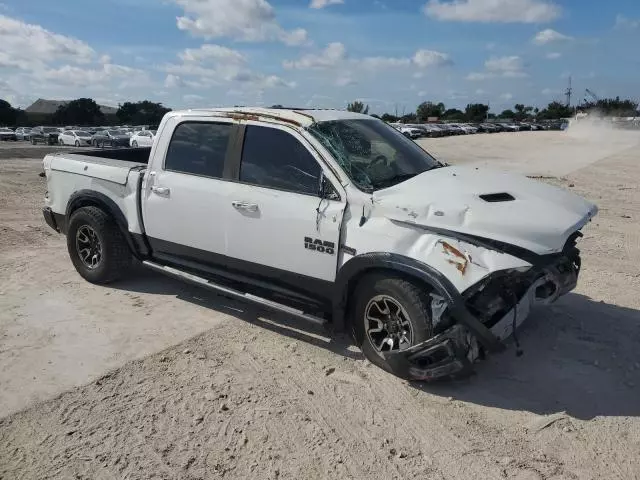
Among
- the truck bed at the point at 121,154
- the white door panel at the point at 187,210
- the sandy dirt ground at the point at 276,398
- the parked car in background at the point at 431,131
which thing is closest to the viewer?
the sandy dirt ground at the point at 276,398

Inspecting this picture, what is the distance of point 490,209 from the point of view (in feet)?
12.1

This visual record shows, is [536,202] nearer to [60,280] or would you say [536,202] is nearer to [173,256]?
[173,256]

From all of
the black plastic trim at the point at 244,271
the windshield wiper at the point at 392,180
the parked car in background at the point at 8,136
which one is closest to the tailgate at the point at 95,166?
the black plastic trim at the point at 244,271

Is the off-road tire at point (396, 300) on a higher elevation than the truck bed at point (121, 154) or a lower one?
lower

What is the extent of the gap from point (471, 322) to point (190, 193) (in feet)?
9.02

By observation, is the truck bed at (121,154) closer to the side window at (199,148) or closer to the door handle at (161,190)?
the door handle at (161,190)

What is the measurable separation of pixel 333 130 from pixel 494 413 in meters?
2.46

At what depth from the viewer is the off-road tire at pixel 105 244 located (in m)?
5.75

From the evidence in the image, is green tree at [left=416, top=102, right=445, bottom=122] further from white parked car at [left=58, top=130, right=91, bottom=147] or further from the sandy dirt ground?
the sandy dirt ground

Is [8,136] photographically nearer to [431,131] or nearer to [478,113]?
[431,131]

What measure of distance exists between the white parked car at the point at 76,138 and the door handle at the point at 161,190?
3862 centimetres

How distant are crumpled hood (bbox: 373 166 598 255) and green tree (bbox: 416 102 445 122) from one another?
101m

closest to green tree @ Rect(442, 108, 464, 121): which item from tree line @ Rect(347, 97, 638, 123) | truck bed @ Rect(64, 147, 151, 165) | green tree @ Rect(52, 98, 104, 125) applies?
tree line @ Rect(347, 97, 638, 123)

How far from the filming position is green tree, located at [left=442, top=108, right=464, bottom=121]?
10367 centimetres
